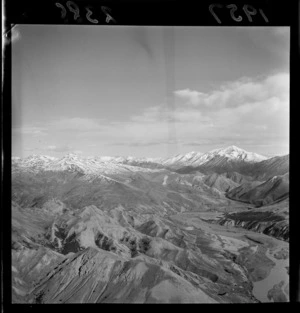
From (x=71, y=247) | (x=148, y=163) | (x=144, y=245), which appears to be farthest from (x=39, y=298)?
(x=148, y=163)

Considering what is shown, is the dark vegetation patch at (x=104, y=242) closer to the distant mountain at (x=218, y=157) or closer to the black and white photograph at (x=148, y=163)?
the black and white photograph at (x=148, y=163)

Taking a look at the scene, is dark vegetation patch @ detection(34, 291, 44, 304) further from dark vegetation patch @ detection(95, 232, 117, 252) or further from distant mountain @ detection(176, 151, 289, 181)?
distant mountain @ detection(176, 151, 289, 181)

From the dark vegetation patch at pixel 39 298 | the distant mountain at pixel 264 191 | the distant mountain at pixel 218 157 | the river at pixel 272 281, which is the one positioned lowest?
the dark vegetation patch at pixel 39 298

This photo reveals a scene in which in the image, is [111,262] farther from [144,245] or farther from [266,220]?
[266,220]
